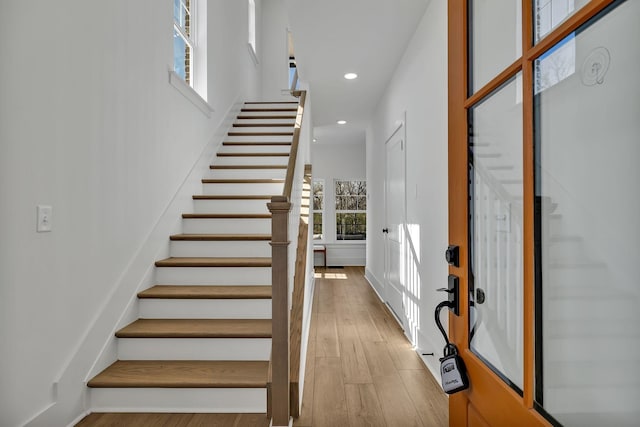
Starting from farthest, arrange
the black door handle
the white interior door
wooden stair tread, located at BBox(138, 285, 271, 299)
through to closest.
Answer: the white interior door
wooden stair tread, located at BBox(138, 285, 271, 299)
the black door handle

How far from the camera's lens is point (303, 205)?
3.26 metres

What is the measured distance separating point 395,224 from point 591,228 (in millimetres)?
4068

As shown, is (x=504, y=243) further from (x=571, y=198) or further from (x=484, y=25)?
(x=484, y=25)

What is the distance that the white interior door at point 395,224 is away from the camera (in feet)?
13.7

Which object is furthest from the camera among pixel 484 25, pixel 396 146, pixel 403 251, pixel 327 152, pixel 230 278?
pixel 327 152

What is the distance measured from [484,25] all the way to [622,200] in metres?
0.58

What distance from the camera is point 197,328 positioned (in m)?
2.45

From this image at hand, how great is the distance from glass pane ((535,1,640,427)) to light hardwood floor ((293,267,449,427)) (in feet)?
5.67

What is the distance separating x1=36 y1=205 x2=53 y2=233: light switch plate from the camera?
174cm

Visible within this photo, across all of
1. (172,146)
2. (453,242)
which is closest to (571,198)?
(453,242)

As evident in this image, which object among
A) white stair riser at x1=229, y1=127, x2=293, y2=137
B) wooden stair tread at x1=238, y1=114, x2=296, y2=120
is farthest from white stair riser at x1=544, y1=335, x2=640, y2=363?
wooden stair tread at x1=238, y1=114, x2=296, y2=120

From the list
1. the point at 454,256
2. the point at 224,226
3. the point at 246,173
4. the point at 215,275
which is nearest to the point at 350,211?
the point at 246,173

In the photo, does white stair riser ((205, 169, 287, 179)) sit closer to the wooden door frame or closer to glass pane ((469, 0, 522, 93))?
the wooden door frame

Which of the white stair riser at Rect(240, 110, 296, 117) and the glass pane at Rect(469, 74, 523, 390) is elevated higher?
the white stair riser at Rect(240, 110, 296, 117)
